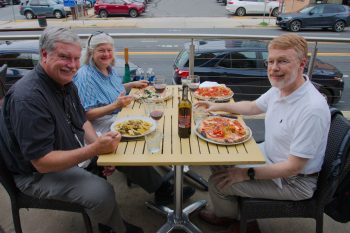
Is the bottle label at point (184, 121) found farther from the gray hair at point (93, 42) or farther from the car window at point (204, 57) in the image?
the car window at point (204, 57)

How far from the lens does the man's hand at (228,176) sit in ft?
6.77

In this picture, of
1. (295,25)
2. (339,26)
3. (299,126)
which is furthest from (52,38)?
(339,26)

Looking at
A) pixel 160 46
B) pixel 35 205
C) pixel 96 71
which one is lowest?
pixel 160 46

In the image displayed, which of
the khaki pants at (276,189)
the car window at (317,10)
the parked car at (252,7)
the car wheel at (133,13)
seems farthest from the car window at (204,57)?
the car wheel at (133,13)

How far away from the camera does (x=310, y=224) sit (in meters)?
2.62

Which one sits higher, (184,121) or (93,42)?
(93,42)

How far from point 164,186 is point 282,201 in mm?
1168

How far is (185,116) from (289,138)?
0.64 m

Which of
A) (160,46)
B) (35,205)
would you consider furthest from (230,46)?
(160,46)

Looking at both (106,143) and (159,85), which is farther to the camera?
(159,85)

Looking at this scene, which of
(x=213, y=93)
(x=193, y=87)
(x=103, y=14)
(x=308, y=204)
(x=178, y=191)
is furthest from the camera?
(x=103, y=14)

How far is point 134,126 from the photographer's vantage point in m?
2.18

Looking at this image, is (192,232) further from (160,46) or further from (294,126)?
(160,46)

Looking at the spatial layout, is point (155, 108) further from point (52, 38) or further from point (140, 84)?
point (52, 38)
